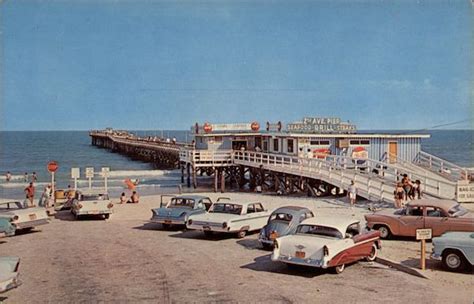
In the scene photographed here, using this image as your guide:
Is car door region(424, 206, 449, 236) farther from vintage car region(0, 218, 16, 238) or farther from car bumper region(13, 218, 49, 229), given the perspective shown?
vintage car region(0, 218, 16, 238)

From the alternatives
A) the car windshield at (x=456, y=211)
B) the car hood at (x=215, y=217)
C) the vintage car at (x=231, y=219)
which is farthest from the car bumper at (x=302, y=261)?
the car windshield at (x=456, y=211)

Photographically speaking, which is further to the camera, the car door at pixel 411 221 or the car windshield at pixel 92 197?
the car windshield at pixel 92 197

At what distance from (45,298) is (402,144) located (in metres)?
28.2

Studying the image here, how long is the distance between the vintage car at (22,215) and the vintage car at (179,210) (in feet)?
12.5

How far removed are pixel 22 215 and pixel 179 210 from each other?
5.23 metres

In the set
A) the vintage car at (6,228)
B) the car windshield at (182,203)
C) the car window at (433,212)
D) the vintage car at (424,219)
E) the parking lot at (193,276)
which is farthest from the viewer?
the car windshield at (182,203)

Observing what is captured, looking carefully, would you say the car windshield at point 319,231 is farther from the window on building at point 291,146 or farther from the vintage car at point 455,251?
the window on building at point 291,146

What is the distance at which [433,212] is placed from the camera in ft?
51.9

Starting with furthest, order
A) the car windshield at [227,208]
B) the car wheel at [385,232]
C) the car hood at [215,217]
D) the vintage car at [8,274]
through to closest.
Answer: the car windshield at [227,208]
the car hood at [215,217]
the car wheel at [385,232]
the vintage car at [8,274]

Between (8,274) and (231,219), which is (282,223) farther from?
(8,274)

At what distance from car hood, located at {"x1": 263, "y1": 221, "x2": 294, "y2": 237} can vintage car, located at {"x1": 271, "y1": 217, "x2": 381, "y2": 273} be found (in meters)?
1.56

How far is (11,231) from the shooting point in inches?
677

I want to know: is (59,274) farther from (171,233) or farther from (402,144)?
(402,144)

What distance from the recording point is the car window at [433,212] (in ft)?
51.4
